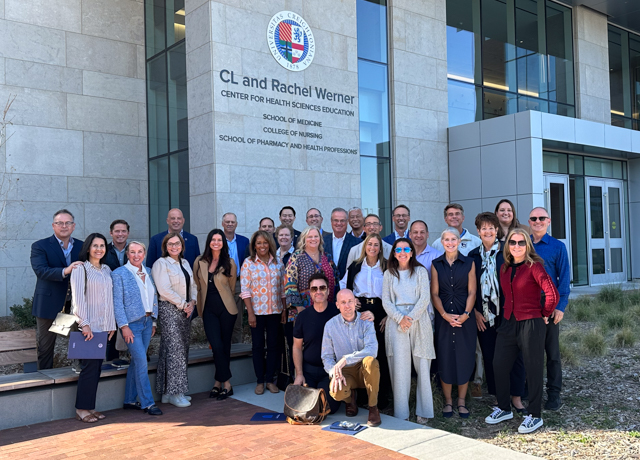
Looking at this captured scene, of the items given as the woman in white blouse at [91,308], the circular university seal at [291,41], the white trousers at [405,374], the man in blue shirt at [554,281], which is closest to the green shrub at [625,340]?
the man in blue shirt at [554,281]

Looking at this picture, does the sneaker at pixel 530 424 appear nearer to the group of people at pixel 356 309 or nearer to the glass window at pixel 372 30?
the group of people at pixel 356 309

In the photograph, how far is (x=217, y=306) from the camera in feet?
21.0

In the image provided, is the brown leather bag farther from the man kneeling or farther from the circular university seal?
the circular university seal

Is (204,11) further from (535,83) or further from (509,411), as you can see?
(535,83)

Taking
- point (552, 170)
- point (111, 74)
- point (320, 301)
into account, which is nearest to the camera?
point (320, 301)

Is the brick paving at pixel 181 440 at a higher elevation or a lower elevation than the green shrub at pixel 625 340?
lower

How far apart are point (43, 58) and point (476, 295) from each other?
9.79 metres

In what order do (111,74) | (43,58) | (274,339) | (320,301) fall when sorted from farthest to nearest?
(111,74)
(43,58)
(274,339)
(320,301)

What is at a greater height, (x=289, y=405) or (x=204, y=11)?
(x=204, y=11)

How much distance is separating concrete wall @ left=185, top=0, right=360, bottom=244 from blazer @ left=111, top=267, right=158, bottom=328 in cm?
425

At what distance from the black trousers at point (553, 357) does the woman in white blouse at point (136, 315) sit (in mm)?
3945

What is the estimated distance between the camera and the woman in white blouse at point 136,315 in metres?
5.71

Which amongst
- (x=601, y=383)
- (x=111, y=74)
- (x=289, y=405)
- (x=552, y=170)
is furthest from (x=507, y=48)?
(x=289, y=405)

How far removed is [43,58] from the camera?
11.2m
